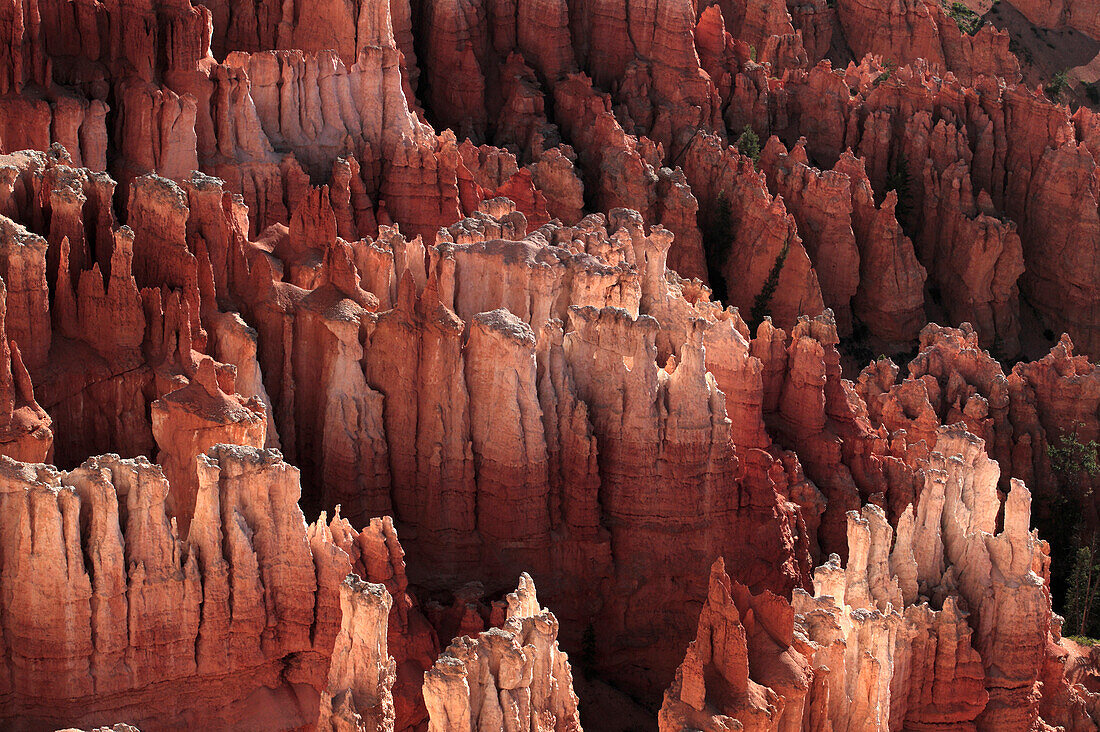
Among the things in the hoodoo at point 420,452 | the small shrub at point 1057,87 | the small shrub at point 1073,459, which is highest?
the small shrub at point 1057,87

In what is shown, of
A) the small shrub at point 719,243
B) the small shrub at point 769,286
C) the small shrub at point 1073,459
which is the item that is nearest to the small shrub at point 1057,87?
the small shrub at point 719,243

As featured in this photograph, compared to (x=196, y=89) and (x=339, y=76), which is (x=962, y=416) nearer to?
(x=339, y=76)

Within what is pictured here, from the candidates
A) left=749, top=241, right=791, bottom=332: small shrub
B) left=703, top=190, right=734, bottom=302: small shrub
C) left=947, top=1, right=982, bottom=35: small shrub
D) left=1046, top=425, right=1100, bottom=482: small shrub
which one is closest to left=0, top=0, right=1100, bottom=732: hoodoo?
left=1046, top=425, right=1100, bottom=482: small shrub

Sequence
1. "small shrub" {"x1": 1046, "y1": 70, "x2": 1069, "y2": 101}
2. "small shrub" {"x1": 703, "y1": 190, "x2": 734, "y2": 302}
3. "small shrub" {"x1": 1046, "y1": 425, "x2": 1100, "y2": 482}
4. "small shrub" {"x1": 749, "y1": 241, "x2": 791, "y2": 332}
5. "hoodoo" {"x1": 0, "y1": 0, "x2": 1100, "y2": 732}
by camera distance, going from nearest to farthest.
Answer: "hoodoo" {"x1": 0, "y1": 0, "x2": 1100, "y2": 732}
"small shrub" {"x1": 1046, "y1": 425, "x2": 1100, "y2": 482}
"small shrub" {"x1": 749, "y1": 241, "x2": 791, "y2": 332}
"small shrub" {"x1": 703, "y1": 190, "x2": 734, "y2": 302}
"small shrub" {"x1": 1046, "y1": 70, "x2": 1069, "y2": 101}

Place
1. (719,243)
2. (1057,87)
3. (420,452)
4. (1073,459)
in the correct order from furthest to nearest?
1. (1057,87)
2. (719,243)
3. (1073,459)
4. (420,452)

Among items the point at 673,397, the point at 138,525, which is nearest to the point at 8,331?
the point at 138,525

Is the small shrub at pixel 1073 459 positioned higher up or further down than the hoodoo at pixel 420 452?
further down

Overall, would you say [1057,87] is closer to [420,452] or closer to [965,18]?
[965,18]

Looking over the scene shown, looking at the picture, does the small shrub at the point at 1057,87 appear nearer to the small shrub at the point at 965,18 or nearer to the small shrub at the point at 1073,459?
the small shrub at the point at 965,18

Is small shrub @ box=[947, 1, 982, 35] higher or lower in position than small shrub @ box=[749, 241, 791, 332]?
higher

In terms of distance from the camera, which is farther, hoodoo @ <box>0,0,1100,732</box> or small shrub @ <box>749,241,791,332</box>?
small shrub @ <box>749,241,791,332</box>

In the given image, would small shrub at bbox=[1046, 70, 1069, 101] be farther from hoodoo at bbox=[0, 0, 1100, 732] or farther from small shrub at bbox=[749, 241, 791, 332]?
hoodoo at bbox=[0, 0, 1100, 732]

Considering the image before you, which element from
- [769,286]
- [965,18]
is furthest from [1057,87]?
[769,286]
